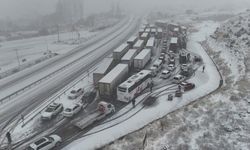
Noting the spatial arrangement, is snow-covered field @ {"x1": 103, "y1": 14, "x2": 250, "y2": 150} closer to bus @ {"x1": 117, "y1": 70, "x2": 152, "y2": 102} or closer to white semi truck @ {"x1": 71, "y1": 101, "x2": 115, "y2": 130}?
white semi truck @ {"x1": 71, "y1": 101, "x2": 115, "y2": 130}

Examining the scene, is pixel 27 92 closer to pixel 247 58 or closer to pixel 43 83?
pixel 43 83

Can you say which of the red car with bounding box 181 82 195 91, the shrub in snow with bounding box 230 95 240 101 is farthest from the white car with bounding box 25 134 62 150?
the shrub in snow with bounding box 230 95 240 101

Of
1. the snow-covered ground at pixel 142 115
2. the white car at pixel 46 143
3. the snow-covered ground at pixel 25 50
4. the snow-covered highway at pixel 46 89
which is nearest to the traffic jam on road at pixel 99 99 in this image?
the white car at pixel 46 143

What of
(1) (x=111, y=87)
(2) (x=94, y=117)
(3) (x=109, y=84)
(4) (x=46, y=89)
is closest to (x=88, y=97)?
(1) (x=111, y=87)

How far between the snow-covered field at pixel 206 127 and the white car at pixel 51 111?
1012cm

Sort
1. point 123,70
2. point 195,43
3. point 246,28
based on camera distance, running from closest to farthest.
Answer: point 123,70
point 246,28
point 195,43

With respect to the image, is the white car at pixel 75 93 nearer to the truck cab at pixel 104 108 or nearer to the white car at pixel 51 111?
the white car at pixel 51 111

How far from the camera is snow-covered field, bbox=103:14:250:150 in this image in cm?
2180

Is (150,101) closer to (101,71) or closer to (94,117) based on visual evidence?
(94,117)

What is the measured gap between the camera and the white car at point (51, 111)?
2748 cm

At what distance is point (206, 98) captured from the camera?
3112cm

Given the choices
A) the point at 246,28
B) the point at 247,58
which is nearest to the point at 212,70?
the point at 247,58

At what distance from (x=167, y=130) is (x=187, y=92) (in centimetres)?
1129

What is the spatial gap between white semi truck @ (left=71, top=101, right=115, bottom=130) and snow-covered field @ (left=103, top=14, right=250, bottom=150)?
4710 millimetres
